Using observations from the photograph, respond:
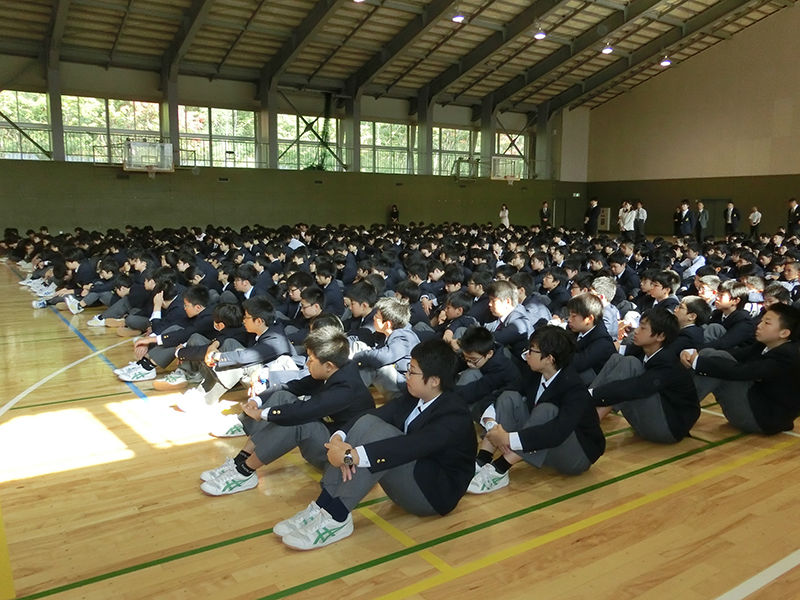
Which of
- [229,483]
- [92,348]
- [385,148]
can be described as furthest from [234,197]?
[229,483]

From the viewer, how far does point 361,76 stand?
22.1 metres

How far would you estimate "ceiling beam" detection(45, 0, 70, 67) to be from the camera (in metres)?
15.7

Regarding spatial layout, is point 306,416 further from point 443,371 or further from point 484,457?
point 484,457

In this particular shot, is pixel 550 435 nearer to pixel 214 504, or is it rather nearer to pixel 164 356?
pixel 214 504

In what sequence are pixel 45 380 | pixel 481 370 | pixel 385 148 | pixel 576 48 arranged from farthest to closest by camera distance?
1. pixel 385 148
2. pixel 576 48
3. pixel 45 380
4. pixel 481 370

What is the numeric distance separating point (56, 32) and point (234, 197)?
23.6 feet

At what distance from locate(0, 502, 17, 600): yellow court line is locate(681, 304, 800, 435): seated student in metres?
3.88

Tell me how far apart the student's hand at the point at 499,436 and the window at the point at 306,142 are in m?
20.9

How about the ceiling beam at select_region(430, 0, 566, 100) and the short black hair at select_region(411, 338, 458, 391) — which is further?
the ceiling beam at select_region(430, 0, 566, 100)

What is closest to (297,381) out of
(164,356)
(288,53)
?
(164,356)

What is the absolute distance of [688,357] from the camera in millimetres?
4195

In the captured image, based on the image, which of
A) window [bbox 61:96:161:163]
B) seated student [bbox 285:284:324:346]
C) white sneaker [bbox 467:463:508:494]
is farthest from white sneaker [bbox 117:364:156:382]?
window [bbox 61:96:161:163]

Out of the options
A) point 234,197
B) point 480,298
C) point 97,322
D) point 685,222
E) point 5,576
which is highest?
point 234,197

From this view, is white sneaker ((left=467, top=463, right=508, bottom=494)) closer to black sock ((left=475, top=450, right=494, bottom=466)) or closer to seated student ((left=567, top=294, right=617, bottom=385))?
black sock ((left=475, top=450, right=494, bottom=466))
